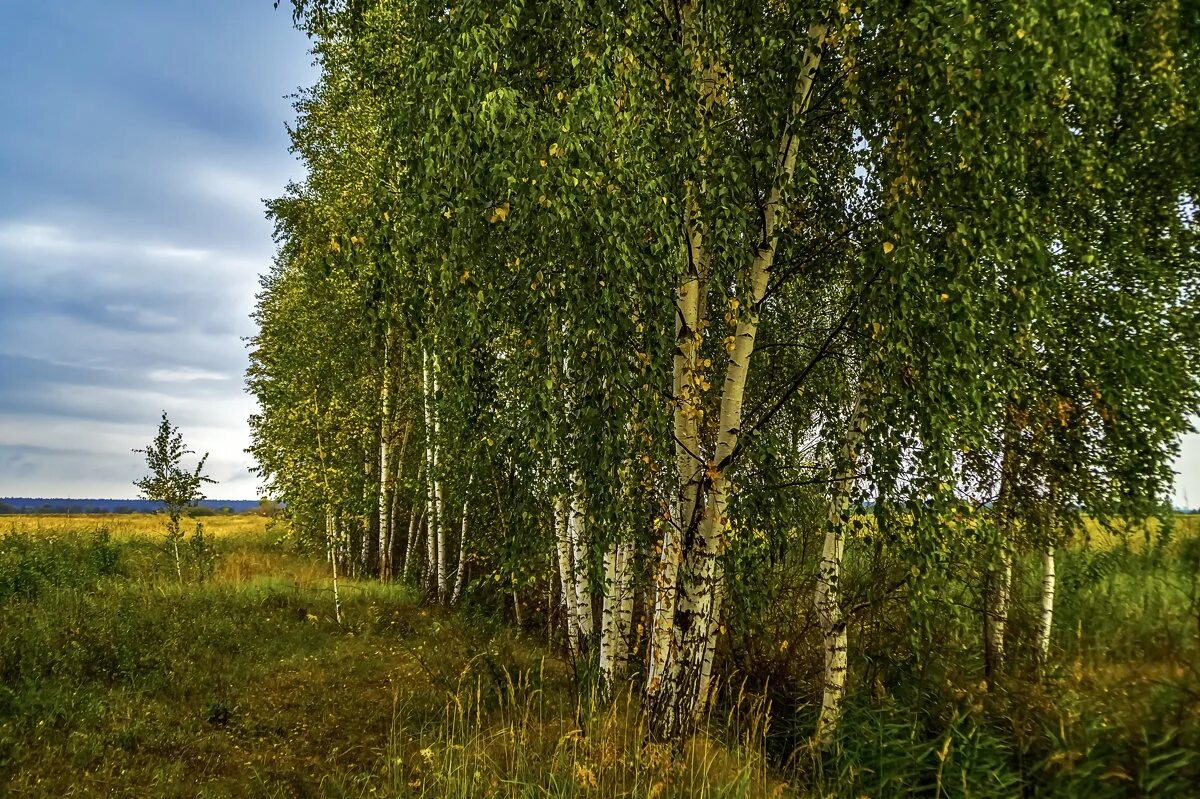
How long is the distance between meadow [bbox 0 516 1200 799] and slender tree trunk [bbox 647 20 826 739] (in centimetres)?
42

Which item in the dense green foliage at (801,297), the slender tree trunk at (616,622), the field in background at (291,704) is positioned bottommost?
the field in background at (291,704)

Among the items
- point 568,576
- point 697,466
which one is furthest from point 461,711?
point 568,576

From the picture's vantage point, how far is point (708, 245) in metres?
6.30

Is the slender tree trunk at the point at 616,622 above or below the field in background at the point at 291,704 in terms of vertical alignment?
above

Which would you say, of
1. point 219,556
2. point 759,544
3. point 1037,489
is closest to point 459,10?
point 759,544

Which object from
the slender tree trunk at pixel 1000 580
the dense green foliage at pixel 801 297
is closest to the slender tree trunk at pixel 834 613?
the dense green foliage at pixel 801 297

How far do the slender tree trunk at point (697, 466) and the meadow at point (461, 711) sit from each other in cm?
42

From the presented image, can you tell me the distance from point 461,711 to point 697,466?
3.09 meters

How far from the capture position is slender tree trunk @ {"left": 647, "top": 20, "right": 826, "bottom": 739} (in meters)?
6.12

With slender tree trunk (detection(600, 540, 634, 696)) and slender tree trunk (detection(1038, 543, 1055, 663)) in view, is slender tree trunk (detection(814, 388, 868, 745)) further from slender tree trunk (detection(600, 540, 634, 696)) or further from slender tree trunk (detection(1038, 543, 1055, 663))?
slender tree trunk (detection(1038, 543, 1055, 663))

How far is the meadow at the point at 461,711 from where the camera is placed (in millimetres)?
5477

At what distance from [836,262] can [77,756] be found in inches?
389

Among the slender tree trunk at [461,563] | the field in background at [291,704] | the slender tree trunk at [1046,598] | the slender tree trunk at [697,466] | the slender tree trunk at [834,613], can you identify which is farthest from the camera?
the slender tree trunk at [461,563]

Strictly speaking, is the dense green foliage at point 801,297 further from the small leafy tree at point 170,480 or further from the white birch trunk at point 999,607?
the small leafy tree at point 170,480
